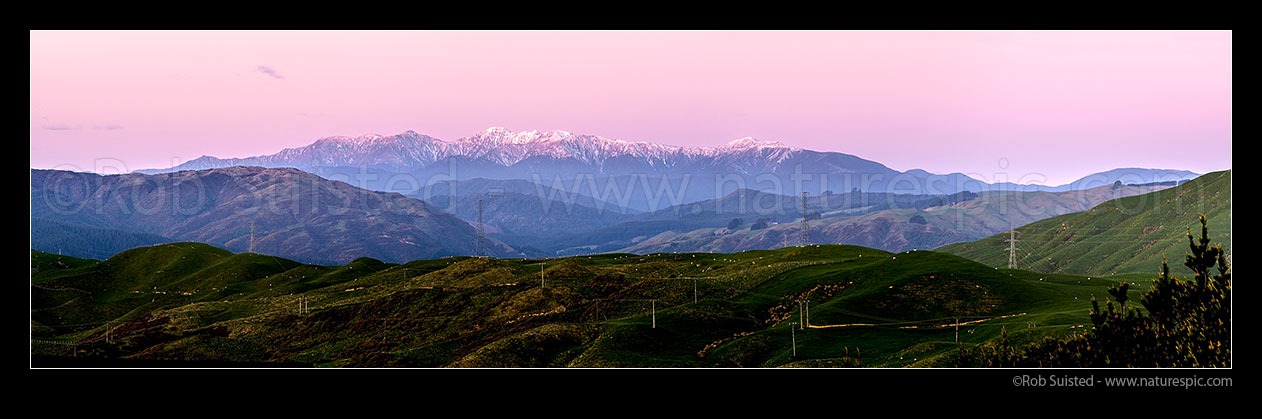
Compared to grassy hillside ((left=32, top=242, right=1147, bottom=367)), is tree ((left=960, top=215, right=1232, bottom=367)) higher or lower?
higher

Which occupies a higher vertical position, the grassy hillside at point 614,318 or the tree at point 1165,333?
the tree at point 1165,333

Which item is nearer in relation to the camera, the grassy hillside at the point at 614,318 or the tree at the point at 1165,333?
the tree at the point at 1165,333

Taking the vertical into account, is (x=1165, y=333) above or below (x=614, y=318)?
above

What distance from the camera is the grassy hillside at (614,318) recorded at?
312ft

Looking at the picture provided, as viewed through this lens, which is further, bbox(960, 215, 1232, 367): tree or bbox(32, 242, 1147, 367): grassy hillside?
bbox(32, 242, 1147, 367): grassy hillside

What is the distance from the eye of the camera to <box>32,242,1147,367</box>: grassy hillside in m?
95.2

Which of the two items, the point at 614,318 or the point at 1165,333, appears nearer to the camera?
the point at 1165,333

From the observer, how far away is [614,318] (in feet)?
405
